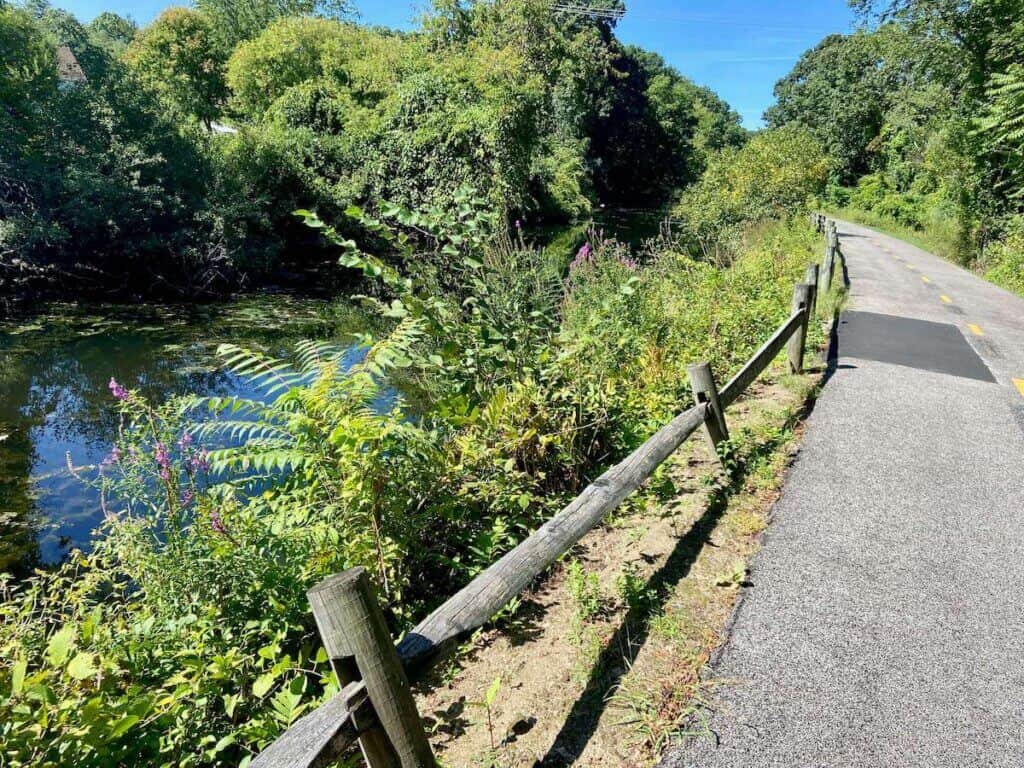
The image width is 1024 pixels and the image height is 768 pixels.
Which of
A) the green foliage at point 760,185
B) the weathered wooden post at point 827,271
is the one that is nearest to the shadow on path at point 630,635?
the weathered wooden post at point 827,271

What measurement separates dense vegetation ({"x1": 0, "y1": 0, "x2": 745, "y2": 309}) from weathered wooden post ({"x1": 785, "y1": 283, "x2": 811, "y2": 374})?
443 cm

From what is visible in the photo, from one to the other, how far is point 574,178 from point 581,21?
60.7ft

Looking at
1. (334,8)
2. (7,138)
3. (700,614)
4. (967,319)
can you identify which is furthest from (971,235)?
(334,8)

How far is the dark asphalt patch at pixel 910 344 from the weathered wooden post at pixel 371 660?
26.4 feet

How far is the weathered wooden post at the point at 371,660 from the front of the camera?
184cm

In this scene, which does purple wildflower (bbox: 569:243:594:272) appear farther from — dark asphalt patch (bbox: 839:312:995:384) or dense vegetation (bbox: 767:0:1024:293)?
dense vegetation (bbox: 767:0:1024:293)

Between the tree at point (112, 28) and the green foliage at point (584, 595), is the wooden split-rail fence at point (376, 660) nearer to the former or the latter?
the green foliage at point (584, 595)

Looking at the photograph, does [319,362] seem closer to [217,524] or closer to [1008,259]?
[217,524]

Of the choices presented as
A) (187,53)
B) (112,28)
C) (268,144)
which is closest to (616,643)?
(268,144)

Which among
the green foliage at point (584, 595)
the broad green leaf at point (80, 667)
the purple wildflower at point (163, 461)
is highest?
the purple wildflower at point (163, 461)

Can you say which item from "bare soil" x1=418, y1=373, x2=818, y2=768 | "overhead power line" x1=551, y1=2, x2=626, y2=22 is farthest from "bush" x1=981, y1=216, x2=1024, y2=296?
"overhead power line" x1=551, y1=2, x2=626, y2=22

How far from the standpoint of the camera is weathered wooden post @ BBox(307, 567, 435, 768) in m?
1.84

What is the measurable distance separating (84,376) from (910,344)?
1380 cm

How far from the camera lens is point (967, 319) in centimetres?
1085
